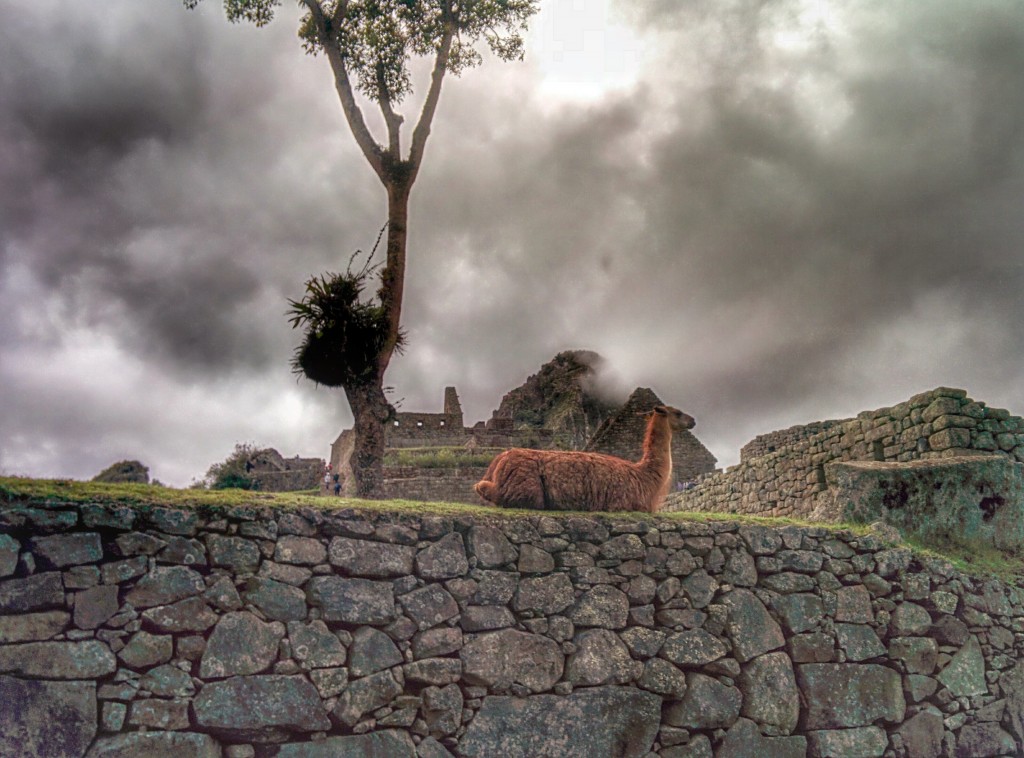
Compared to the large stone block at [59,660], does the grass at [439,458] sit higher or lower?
higher

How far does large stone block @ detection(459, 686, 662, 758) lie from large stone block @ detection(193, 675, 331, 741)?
4.47ft

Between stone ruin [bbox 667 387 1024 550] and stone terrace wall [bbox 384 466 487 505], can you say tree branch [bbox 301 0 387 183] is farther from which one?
stone terrace wall [bbox 384 466 487 505]

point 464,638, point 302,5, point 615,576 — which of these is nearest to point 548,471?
point 615,576

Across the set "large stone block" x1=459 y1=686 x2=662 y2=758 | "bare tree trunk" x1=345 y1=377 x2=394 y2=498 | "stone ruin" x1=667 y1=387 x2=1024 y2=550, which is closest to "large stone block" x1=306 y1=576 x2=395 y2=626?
"large stone block" x1=459 y1=686 x2=662 y2=758

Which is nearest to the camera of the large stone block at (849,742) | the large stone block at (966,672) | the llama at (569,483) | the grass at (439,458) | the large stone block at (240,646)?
the large stone block at (240,646)

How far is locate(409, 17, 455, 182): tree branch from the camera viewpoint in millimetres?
13055

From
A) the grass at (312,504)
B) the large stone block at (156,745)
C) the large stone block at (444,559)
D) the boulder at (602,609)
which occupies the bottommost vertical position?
the large stone block at (156,745)

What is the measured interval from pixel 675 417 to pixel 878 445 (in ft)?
10.4

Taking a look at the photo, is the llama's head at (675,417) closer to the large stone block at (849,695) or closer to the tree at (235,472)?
the large stone block at (849,695)

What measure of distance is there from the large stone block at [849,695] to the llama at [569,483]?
2.37 meters

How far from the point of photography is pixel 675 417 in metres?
9.99

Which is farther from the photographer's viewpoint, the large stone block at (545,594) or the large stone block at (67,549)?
the large stone block at (545,594)

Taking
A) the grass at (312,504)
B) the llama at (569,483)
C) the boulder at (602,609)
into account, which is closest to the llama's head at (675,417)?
the llama at (569,483)

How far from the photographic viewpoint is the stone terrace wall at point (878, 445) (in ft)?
32.8
